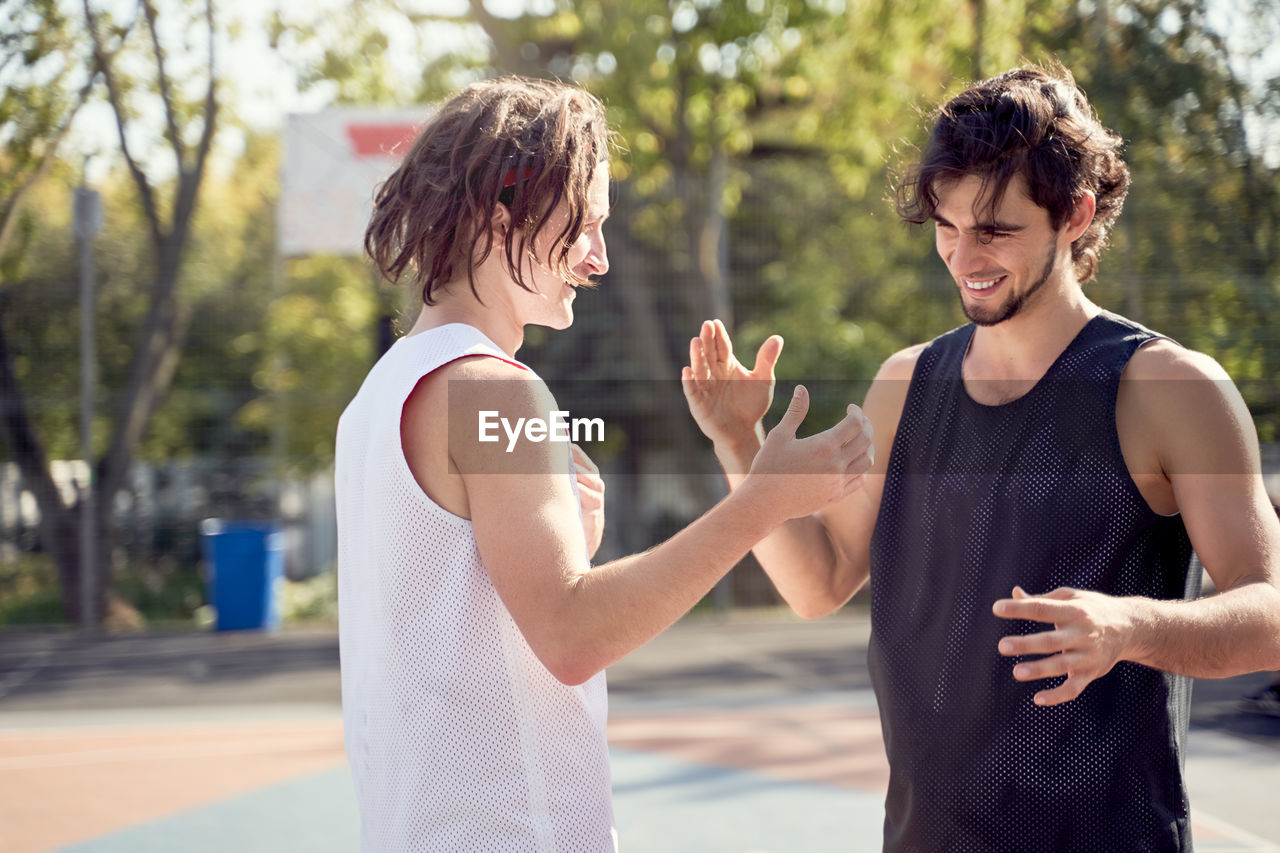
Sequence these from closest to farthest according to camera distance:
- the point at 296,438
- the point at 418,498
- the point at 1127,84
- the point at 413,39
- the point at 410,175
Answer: the point at 418,498, the point at 410,175, the point at 1127,84, the point at 296,438, the point at 413,39

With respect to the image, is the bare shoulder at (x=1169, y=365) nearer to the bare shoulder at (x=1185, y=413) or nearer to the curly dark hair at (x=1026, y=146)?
→ the bare shoulder at (x=1185, y=413)

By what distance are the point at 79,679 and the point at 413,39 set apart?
751 centimetres

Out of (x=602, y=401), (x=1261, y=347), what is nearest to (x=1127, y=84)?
(x=1261, y=347)

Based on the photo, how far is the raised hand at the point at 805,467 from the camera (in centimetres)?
130

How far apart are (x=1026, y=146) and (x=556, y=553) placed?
0.95m

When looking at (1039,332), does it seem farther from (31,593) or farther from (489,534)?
(31,593)

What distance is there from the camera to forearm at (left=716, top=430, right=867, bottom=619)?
1.80 metres

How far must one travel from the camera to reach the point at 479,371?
1.25 m

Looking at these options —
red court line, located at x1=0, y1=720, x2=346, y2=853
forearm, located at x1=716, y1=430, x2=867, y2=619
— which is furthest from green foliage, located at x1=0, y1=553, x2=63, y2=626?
forearm, located at x1=716, y1=430, x2=867, y2=619

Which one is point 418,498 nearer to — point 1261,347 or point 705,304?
point 1261,347

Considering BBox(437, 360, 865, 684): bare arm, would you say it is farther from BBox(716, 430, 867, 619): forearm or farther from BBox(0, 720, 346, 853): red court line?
BBox(0, 720, 346, 853): red court line

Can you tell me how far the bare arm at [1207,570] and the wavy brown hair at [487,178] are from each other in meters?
0.67

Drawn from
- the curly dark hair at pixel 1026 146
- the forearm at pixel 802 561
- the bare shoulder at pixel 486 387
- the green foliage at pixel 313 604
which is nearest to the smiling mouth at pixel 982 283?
the curly dark hair at pixel 1026 146

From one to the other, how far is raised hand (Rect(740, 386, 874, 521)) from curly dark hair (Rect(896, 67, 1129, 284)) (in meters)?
0.52
